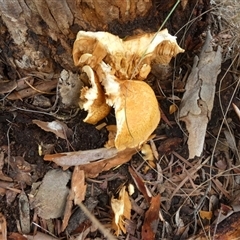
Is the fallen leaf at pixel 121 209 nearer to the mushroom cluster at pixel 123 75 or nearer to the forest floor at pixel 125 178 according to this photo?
the forest floor at pixel 125 178

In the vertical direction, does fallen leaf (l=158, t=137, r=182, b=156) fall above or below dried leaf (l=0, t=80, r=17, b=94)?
below

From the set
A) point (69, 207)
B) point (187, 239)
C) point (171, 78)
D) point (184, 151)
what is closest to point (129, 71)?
point (171, 78)

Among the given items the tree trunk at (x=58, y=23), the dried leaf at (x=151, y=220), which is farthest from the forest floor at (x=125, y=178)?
the tree trunk at (x=58, y=23)

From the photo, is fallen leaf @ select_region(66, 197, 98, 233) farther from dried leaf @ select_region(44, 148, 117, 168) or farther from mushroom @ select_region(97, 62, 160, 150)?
mushroom @ select_region(97, 62, 160, 150)

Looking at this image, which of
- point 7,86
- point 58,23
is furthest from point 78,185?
point 58,23

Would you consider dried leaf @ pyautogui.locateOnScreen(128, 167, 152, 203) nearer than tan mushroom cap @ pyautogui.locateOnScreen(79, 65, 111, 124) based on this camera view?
No

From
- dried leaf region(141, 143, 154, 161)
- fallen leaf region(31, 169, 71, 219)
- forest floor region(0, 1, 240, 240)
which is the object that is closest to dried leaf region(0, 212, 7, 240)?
forest floor region(0, 1, 240, 240)

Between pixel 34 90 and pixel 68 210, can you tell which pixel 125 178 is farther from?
pixel 34 90
